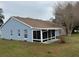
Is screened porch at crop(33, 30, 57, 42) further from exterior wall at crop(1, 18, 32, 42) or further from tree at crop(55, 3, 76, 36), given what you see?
tree at crop(55, 3, 76, 36)

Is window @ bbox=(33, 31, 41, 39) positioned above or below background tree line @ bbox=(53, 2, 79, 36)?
below

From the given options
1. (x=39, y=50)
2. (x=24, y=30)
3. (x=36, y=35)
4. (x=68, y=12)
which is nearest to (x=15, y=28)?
(x=24, y=30)

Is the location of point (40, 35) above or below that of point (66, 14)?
below

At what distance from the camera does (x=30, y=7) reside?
1066 centimetres

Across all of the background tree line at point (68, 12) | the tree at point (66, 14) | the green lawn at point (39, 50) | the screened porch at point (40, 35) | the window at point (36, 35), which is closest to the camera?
the green lawn at point (39, 50)

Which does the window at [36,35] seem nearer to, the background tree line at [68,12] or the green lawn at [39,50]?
the background tree line at [68,12]

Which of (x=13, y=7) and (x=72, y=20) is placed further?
(x=72, y=20)

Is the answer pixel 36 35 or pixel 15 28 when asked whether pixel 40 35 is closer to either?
pixel 36 35

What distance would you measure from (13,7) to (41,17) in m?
1.47

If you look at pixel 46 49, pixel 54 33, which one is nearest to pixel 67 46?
pixel 46 49

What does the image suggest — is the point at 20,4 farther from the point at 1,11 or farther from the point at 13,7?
the point at 1,11

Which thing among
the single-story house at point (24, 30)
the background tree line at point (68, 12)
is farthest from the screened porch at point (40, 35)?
the background tree line at point (68, 12)

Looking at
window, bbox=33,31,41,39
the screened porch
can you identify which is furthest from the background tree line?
window, bbox=33,31,41,39

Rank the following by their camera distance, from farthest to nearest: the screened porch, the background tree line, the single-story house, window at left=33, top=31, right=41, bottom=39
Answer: window at left=33, top=31, right=41, bottom=39 → the screened porch → the single-story house → the background tree line
